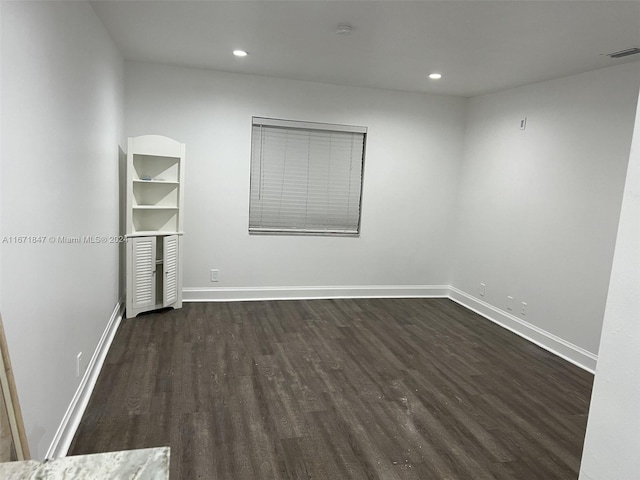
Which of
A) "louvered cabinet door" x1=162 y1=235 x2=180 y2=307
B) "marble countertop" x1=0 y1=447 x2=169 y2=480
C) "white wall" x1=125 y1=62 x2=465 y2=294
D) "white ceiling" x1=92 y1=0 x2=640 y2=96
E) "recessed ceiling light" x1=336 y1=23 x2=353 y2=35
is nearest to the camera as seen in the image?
"marble countertop" x1=0 y1=447 x2=169 y2=480

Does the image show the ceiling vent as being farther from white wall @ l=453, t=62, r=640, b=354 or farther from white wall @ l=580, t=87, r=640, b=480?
white wall @ l=580, t=87, r=640, b=480

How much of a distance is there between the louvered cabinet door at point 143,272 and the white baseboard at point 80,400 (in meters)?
0.43

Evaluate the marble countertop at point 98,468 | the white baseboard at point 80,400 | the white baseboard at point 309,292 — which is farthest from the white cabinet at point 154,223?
the marble countertop at point 98,468

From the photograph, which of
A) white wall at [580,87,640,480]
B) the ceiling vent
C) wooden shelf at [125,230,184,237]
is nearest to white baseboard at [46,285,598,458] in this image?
wooden shelf at [125,230,184,237]

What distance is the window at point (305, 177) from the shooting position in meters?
4.87

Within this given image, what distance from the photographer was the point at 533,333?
4.17 meters

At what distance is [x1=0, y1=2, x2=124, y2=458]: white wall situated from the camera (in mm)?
1505

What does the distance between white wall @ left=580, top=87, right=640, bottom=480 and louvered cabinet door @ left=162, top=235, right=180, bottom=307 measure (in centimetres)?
388

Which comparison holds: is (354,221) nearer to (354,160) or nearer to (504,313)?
(354,160)

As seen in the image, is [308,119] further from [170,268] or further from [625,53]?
[625,53]

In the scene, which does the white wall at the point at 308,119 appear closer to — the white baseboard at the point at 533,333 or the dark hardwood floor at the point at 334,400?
the white baseboard at the point at 533,333

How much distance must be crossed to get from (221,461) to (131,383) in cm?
108

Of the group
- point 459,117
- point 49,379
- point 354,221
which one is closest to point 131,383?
point 49,379

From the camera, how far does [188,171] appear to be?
4621 millimetres
